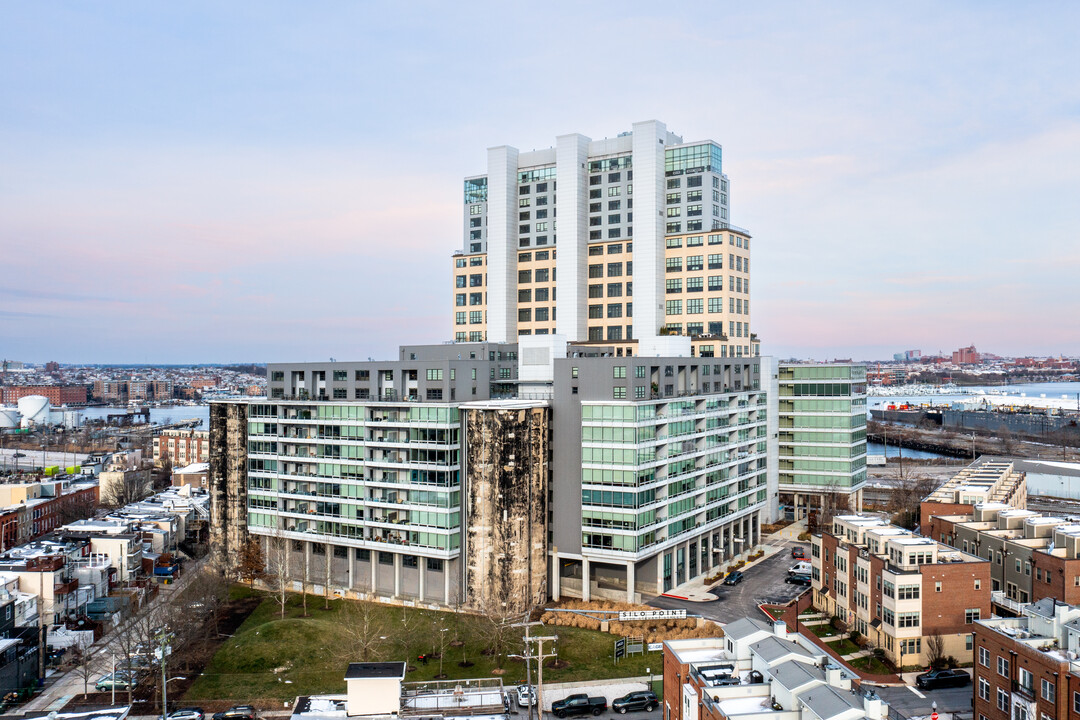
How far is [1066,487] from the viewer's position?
14250 cm

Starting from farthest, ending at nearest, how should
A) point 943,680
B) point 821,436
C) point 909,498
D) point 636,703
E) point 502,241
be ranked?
1. point 909,498
2. point 502,241
3. point 821,436
4. point 943,680
5. point 636,703

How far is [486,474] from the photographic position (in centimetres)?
7638

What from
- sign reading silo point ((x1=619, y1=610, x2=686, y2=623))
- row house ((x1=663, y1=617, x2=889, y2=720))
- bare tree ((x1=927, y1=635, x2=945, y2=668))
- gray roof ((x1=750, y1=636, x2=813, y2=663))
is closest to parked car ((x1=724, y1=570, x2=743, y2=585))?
sign reading silo point ((x1=619, y1=610, x2=686, y2=623))

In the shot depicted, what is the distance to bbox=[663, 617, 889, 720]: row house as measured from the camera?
3544 centimetres

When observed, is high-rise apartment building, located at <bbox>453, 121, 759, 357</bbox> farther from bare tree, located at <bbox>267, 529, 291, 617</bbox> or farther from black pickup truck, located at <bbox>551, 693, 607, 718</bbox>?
black pickup truck, located at <bbox>551, 693, 607, 718</bbox>

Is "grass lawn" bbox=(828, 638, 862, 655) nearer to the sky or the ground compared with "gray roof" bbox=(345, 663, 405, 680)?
nearer to the ground

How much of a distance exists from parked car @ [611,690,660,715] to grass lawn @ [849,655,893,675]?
18233 millimetres

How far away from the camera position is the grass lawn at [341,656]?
6091 centimetres

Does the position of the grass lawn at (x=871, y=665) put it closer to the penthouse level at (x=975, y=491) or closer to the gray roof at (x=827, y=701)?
the penthouse level at (x=975, y=491)

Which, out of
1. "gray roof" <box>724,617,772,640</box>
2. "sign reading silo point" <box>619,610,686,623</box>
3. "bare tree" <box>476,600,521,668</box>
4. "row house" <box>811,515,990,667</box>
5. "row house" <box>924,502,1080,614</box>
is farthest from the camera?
"sign reading silo point" <box>619,610,686,623</box>

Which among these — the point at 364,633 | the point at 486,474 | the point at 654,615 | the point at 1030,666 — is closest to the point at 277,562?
the point at 364,633

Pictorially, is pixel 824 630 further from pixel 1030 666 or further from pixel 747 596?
pixel 1030 666

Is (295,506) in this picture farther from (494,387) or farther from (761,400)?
(761,400)

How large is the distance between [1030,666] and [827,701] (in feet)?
59.5
